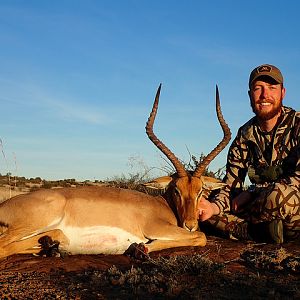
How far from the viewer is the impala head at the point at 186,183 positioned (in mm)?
6391

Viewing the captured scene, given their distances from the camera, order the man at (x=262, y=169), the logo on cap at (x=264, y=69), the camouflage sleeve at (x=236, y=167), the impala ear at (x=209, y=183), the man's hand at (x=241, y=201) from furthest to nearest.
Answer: the camouflage sleeve at (x=236, y=167) < the logo on cap at (x=264, y=69) < the man's hand at (x=241, y=201) < the impala ear at (x=209, y=183) < the man at (x=262, y=169)

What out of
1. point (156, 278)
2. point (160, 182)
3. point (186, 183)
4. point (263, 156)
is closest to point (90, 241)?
point (160, 182)

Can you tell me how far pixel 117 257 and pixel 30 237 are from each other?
1104 mm

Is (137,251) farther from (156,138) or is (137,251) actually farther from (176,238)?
(156,138)

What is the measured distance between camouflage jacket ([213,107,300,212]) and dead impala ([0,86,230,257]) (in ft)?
3.41

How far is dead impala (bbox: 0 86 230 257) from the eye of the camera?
5711 millimetres

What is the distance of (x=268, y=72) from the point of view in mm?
7152

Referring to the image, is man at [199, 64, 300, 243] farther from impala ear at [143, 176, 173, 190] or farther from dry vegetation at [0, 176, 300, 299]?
dry vegetation at [0, 176, 300, 299]

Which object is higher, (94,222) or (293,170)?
(293,170)

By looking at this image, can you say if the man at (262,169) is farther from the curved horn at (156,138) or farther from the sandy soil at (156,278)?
the sandy soil at (156,278)

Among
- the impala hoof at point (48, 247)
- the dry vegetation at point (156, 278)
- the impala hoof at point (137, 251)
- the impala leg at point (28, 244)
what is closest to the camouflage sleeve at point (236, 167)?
the impala hoof at point (137, 251)

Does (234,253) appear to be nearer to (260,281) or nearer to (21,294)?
(260,281)

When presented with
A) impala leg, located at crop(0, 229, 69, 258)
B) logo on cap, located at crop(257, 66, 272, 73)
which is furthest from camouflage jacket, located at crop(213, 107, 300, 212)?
impala leg, located at crop(0, 229, 69, 258)

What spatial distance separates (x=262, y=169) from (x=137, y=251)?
2745mm
